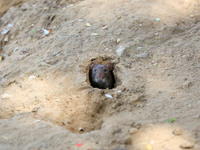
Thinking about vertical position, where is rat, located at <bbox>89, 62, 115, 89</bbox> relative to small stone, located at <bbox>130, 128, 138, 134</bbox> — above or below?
below

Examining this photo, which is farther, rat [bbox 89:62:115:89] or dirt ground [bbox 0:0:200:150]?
rat [bbox 89:62:115:89]

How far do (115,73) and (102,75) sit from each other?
27 cm

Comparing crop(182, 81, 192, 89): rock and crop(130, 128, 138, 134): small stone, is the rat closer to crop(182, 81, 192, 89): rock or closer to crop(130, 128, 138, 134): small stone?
crop(182, 81, 192, 89): rock

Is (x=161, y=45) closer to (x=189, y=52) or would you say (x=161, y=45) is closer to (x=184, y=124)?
(x=189, y=52)

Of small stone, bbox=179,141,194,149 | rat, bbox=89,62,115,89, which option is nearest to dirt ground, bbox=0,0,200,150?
small stone, bbox=179,141,194,149

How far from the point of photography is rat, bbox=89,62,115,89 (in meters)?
4.16

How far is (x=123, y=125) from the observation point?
2.92 m

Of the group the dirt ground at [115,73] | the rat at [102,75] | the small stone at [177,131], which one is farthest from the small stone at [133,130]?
the rat at [102,75]

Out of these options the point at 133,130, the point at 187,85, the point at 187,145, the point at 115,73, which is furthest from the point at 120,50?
the point at 187,145

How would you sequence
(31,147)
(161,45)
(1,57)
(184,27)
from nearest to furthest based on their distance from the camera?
(31,147), (161,45), (184,27), (1,57)

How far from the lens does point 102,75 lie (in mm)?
4137

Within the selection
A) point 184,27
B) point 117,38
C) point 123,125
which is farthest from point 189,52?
point 123,125

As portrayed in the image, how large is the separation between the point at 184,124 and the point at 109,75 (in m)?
1.75

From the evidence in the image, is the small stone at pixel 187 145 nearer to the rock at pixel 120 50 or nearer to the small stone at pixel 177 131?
the small stone at pixel 177 131
